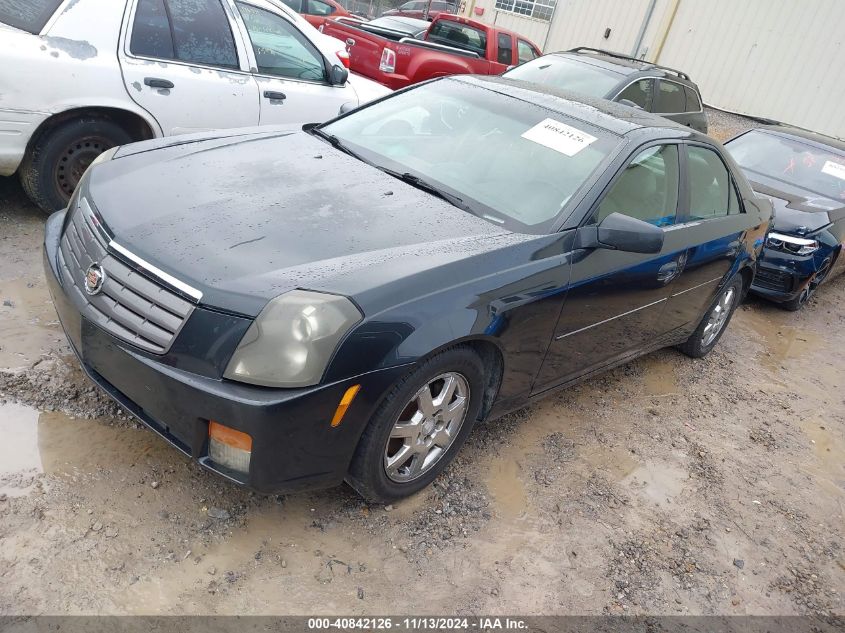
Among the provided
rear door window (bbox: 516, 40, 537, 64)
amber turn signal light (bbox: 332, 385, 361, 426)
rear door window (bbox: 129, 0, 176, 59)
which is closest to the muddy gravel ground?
amber turn signal light (bbox: 332, 385, 361, 426)

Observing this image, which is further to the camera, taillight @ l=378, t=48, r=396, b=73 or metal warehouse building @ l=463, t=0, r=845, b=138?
metal warehouse building @ l=463, t=0, r=845, b=138

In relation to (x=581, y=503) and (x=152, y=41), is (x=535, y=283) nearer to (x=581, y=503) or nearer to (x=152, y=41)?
(x=581, y=503)

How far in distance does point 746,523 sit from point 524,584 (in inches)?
55.6

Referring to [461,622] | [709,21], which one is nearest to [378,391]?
[461,622]

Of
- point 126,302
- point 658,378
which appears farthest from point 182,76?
point 658,378

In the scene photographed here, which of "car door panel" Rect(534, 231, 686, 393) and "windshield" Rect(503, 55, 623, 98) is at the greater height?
"windshield" Rect(503, 55, 623, 98)

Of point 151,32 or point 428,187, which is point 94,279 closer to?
point 428,187

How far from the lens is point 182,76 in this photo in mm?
4680

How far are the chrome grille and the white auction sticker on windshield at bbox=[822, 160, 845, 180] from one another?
718cm

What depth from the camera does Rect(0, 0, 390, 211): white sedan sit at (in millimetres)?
4117

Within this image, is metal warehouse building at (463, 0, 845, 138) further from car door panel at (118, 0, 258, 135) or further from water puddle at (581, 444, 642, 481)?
water puddle at (581, 444, 642, 481)

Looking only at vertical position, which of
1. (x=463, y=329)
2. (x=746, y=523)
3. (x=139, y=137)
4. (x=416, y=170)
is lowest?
(x=746, y=523)

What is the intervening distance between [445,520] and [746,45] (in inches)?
609

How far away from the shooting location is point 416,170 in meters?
3.34
